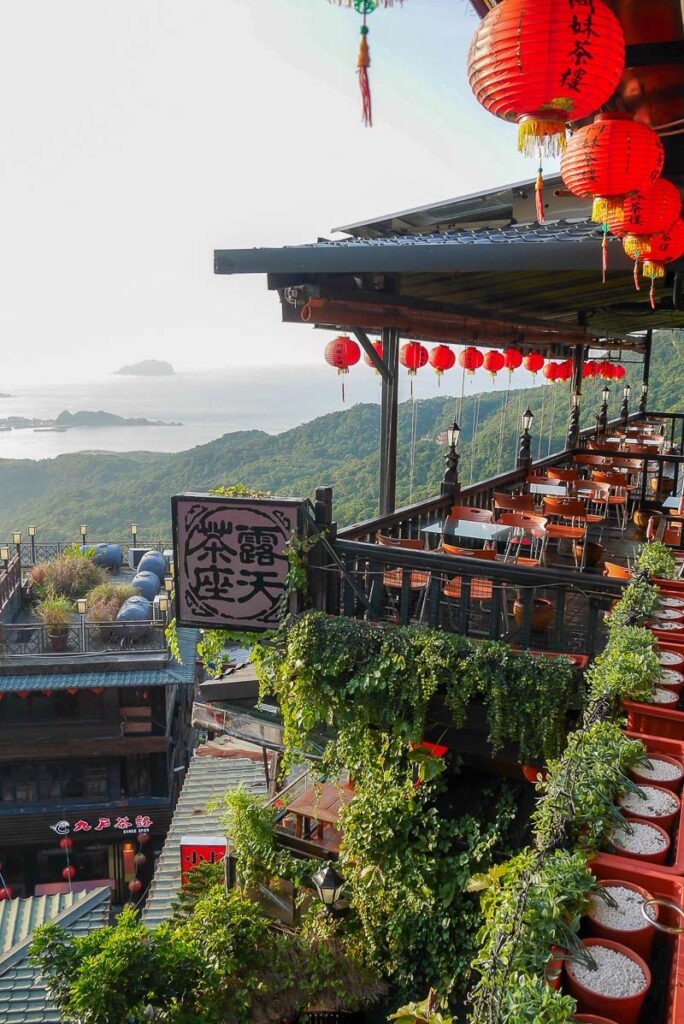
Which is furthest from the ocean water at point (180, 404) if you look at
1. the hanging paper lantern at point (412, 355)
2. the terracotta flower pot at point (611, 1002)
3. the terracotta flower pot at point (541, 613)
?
the terracotta flower pot at point (611, 1002)

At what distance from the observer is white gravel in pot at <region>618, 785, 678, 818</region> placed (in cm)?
271

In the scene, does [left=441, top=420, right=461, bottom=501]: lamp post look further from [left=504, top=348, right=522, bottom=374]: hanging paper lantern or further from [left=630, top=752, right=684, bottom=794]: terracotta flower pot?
Answer: [left=630, top=752, right=684, bottom=794]: terracotta flower pot

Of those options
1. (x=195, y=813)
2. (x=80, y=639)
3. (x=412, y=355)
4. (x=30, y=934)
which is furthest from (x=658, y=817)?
(x=80, y=639)

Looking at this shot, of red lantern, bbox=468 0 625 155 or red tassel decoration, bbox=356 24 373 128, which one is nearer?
red lantern, bbox=468 0 625 155

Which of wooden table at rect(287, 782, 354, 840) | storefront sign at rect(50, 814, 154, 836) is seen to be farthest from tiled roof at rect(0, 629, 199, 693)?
wooden table at rect(287, 782, 354, 840)

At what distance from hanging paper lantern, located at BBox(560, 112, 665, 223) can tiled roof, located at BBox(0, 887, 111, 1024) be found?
30.9 ft

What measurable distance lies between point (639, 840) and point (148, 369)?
568ft

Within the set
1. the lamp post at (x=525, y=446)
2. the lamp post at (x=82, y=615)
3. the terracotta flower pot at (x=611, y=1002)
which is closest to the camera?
the terracotta flower pot at (x=611, y=1002)

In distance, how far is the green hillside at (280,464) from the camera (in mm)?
40250

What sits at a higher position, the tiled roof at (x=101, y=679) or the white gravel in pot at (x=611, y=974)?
the white gravel in pot at (x=611, y=974)

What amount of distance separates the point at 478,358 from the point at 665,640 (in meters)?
10.6

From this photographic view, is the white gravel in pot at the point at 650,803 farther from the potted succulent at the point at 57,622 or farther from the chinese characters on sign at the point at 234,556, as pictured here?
the potted succulent at the point at 57,622

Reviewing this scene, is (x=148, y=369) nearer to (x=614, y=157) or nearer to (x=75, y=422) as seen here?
(x=75, y=422)

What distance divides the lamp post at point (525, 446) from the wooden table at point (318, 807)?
Answer: 6290 millimetres
